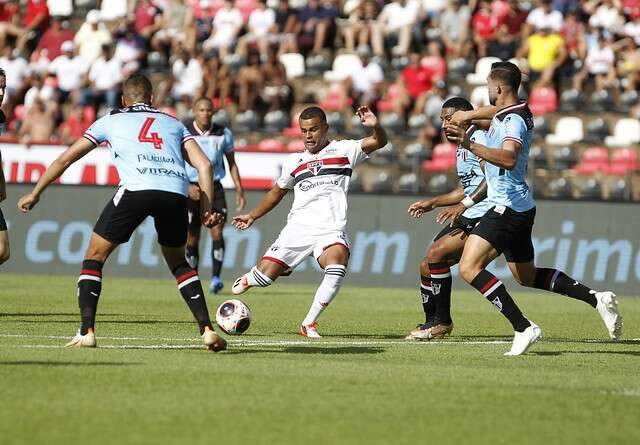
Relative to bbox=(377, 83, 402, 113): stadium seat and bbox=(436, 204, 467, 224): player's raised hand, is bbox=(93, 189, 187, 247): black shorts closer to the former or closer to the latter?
bbox=(436, 204, 467, 224): player's raised hand

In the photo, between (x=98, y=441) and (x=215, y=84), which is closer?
(x=98, y=441)

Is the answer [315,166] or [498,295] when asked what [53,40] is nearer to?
[315,166]

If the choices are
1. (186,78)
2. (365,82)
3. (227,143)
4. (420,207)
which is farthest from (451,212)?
(186,78)

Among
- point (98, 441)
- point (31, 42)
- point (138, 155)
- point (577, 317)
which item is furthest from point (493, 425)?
point (31, 42)

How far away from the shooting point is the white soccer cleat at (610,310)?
40.9 feet

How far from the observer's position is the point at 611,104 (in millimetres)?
27156

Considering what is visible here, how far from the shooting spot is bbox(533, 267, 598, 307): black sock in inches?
497

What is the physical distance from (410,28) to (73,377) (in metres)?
21.6

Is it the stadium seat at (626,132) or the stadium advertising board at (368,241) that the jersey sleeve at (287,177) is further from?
the stadium seat at (626,132)

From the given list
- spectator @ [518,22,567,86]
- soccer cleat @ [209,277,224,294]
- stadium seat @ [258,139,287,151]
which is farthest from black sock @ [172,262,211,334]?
spectator @ [518,22,567,86]

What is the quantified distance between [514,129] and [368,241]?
476 inches

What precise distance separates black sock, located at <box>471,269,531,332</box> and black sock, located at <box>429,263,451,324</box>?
1.89 metres

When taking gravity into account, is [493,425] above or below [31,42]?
below

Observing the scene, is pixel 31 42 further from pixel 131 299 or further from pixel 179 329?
pixel 179 329
